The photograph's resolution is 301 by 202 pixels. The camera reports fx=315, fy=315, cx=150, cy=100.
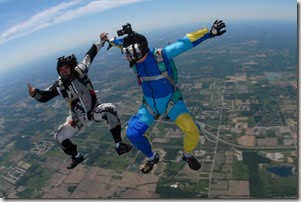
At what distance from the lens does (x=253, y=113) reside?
185 feet

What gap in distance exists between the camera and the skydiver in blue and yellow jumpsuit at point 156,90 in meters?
6.09

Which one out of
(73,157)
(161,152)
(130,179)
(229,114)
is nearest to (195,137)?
(73,157)

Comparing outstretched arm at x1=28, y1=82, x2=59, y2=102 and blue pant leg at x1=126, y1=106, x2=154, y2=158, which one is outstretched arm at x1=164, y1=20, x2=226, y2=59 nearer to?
blue pant leg at x1=126, y1=106, x2=154, y2=158

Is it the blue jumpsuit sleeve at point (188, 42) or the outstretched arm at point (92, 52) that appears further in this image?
the outstretched arm at point (92, 52)

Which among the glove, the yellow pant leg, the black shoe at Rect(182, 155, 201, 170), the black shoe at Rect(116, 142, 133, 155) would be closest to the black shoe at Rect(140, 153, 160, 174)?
the black shoe at Rect(116, 142, 133, 155)

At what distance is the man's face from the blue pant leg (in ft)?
5.33

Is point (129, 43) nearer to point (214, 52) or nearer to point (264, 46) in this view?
point (214, 52)

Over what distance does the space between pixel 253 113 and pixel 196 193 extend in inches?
1011

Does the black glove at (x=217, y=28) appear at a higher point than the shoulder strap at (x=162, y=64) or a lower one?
higher

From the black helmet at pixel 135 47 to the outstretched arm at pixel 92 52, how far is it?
30.0 inches

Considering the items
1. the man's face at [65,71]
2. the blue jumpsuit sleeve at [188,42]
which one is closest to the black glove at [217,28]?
the blue jumpsuit sleeve at [188,42]

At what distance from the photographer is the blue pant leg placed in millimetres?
6438

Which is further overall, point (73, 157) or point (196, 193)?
point (196, 193)

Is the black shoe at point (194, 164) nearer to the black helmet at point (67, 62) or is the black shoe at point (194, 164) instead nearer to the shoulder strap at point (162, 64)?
the shoulder strap at point (162, 64)
